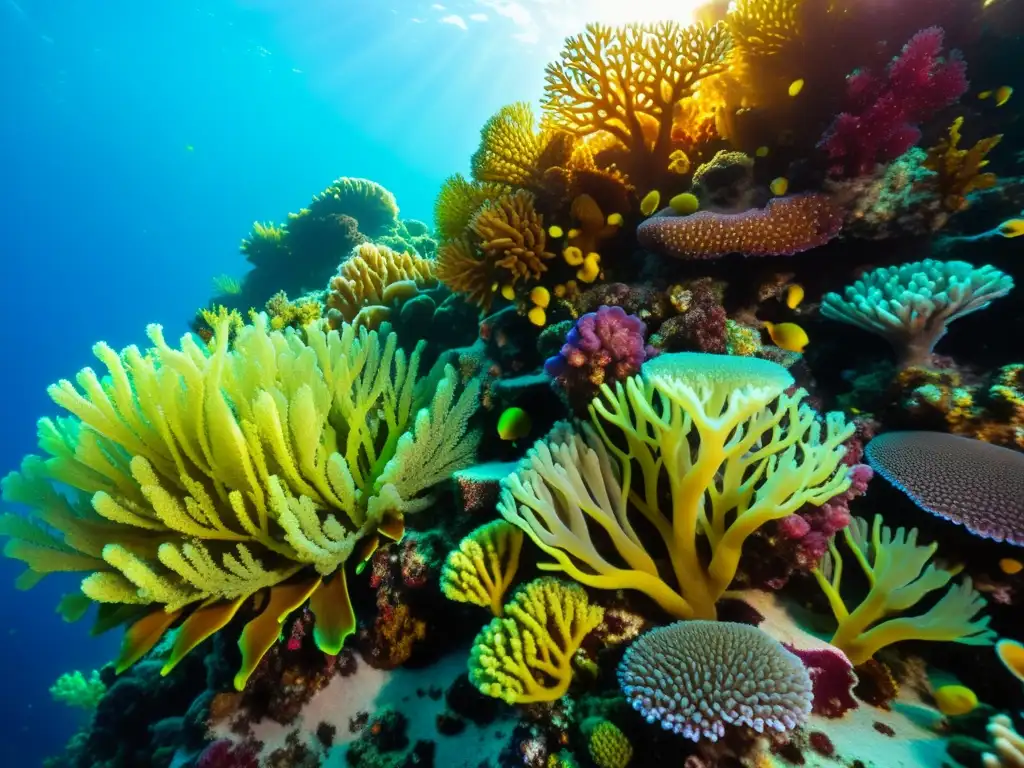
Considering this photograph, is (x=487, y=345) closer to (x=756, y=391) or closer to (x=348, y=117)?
(x=756, y=391)

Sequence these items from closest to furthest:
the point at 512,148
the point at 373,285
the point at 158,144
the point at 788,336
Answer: the point at 788,336
the point at 512,148
the point at 373,285
the point at 158,144

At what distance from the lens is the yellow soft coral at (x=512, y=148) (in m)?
4.14

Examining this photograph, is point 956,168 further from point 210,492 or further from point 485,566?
point 210,492

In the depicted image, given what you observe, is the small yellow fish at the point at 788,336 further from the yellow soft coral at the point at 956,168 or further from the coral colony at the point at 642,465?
the yellow soft coral at the point at 956,168

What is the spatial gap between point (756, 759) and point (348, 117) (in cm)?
11080

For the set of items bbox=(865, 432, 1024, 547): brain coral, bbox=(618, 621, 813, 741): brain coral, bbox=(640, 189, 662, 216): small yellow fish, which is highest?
bbox=(640, 189, 662, 216): small yellow fish

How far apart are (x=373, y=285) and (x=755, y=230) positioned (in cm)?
467

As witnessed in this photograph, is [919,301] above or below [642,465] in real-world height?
below

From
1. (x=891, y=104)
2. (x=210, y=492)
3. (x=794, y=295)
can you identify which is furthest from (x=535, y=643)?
(x=891, y=104)

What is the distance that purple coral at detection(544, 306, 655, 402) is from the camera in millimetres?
2697

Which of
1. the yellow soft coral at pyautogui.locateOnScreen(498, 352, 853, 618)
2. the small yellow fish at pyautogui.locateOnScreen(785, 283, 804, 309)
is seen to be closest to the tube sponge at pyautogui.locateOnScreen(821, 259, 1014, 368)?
the small yellow fish at pyautogui.locateOnScreen(785, 283, 804, 309)

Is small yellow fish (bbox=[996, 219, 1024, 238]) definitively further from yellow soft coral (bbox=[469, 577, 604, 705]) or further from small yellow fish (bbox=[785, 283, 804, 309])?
yellow soft coral (bbox=[469, 577, 604, 705])

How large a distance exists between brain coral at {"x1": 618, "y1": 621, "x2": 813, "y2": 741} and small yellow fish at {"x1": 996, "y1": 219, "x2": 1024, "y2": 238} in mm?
3518

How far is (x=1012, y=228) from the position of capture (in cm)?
321
